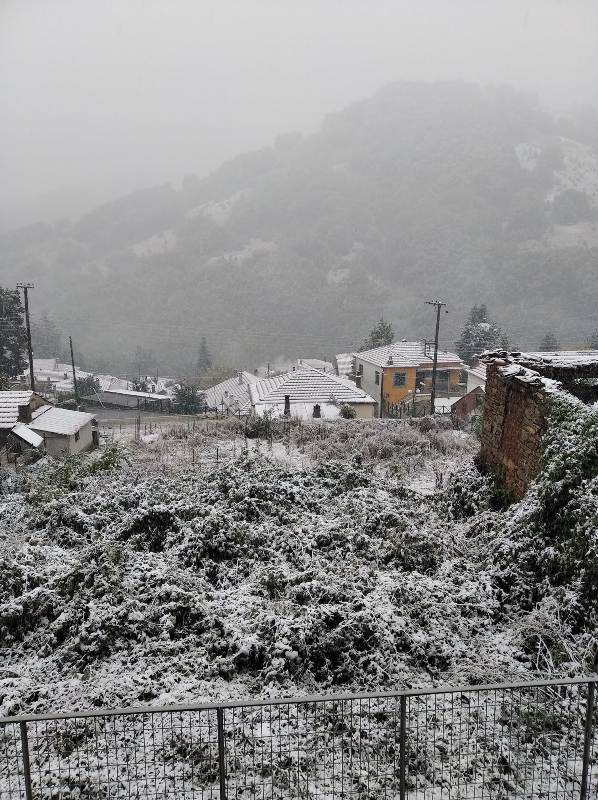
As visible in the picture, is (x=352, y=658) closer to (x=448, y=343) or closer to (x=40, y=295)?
(x=448, y=343)

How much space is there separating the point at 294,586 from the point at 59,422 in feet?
65.2

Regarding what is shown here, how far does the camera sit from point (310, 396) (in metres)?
33.6

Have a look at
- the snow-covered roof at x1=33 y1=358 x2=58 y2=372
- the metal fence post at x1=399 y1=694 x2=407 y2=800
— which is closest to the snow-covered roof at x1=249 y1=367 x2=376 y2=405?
the metal fence post at x1=399 y1=694 x2=407 y2=800

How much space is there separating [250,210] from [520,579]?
203732 mm

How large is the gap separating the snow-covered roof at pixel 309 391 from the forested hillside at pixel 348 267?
64.4m

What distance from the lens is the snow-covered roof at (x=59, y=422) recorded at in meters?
23.3

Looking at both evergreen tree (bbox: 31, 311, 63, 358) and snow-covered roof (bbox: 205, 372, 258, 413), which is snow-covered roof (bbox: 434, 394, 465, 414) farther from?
evergreen tree (bbox: 31, 311, 63, 358)

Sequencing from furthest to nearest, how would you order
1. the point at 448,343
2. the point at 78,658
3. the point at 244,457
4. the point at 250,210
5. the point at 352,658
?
the point at 250,210 < the point at 448,343 < the point at 244,457 < the point at 78,658 < the point at 352,658

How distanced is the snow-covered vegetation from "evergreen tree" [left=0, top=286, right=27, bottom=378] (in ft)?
134

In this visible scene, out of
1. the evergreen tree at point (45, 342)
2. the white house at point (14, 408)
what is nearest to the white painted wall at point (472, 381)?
the white house at point (14, 408)

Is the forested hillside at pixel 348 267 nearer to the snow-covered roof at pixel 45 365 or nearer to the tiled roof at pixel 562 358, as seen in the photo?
the snow-covered roof at pixel 45 365

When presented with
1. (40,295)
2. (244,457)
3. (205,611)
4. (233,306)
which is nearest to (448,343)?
(233,306)

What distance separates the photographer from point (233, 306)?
133 metres

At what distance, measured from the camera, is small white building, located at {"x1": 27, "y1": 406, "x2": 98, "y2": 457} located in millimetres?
23234
